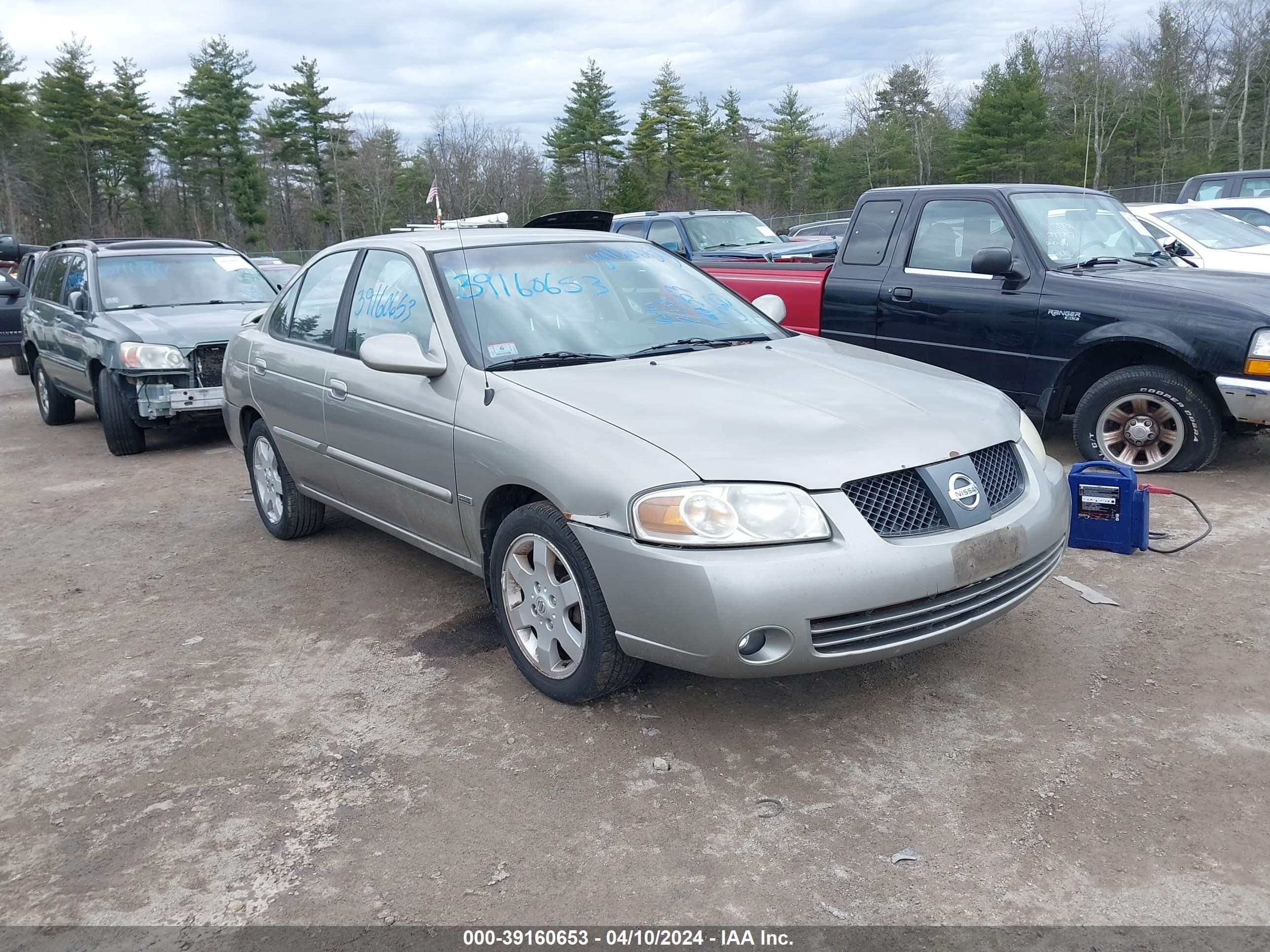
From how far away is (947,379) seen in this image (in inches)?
162

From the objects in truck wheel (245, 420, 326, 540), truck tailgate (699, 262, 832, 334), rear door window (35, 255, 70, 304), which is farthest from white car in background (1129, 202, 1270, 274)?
rear door window (35, 255, 70, 304)

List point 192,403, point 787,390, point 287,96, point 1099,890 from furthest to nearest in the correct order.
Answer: point 287,96 < point 192,403 < point 787,390 < point 1099,890

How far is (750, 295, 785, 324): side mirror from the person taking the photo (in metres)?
5.14

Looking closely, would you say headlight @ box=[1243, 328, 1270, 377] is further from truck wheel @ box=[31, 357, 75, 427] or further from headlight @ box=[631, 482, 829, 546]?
truck wheel @ box=[31, 357, 75, 427]

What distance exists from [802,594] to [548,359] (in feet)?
5.01

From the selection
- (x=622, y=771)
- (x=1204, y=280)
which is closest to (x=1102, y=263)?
(x=1204, y=280)

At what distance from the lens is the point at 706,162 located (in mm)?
59406

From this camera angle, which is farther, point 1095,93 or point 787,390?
point 1095,93

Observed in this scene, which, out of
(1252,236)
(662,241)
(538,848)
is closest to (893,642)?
(538,848)

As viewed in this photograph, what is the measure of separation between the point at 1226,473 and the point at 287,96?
63.6 m

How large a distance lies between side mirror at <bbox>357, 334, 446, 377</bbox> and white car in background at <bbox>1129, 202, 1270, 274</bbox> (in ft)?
21.2

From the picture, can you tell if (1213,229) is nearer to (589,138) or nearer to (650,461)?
(650,461)

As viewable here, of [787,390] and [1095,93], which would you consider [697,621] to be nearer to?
[787,390]

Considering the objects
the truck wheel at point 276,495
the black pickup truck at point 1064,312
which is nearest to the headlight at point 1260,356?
the black pickup truck at point 1064,312
